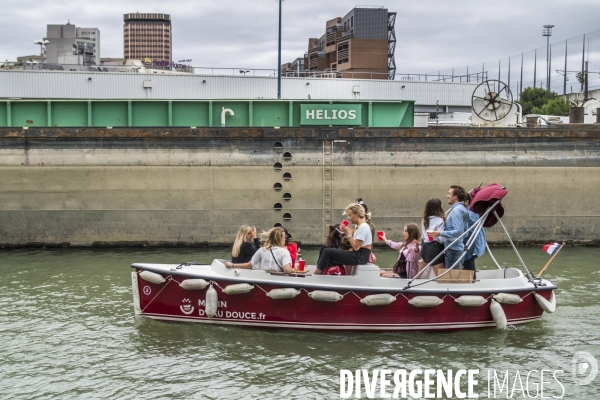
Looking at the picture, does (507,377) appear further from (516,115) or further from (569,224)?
(516,115)

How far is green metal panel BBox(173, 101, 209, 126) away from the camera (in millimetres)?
23406

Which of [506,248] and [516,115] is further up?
[516,115]

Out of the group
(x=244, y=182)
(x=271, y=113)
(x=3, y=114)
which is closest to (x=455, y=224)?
(x=244, y=182)

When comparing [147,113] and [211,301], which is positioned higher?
[147,113]

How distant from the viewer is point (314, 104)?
22844 millimetres

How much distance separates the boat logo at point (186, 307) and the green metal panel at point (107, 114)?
42.2 ft

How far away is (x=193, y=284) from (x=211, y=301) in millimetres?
378

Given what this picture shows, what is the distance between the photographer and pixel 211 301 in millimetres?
11250

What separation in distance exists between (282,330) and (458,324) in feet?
9.03

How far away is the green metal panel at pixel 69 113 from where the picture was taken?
2308 cm

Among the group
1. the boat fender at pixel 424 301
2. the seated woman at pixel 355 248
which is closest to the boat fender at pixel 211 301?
the seated woman at pixel 355 248

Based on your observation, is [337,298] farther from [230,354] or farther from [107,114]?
[107,114]

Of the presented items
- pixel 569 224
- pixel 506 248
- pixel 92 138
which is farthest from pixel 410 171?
pixel 92 138

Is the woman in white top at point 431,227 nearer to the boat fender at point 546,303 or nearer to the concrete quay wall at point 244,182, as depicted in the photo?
the boat fender at point 546,303
